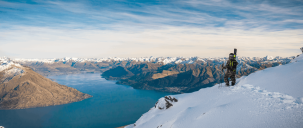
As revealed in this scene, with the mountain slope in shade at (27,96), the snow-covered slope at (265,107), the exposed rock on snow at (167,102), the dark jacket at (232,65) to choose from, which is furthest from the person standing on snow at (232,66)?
the mountain slope in shade at (27,96)

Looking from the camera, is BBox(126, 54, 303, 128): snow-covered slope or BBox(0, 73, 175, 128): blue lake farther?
BBox(0, 73, 175, 128): blue lake

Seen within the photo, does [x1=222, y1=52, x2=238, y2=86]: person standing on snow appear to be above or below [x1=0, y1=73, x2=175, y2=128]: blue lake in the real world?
above

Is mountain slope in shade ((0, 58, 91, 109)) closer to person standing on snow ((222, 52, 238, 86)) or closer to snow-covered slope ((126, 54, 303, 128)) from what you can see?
person standing on snow ((222, 52, 238, 86))

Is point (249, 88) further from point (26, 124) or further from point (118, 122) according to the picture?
point (26, 124)

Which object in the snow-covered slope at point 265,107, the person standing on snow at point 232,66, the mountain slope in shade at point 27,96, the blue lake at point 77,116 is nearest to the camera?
the snow-covered slope at point 265,107

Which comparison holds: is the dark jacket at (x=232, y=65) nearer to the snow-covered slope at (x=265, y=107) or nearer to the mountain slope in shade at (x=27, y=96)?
the snow-covered slope at (x=265, y=107)

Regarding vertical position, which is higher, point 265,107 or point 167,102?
point 265,107

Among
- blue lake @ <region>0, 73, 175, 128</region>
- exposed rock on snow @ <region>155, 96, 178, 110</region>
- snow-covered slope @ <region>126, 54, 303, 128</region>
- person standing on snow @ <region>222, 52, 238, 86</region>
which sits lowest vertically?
blue lake @ <region>0, 73, 175, 128</region>

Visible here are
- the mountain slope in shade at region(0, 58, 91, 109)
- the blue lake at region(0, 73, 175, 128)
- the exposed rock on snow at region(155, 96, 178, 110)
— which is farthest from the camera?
the mountain slope in shade at region(0, 58, 91, 109)

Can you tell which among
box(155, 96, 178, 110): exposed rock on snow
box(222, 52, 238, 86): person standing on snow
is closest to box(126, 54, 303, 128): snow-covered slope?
box(222, 52, 238, 86): person standing on snow

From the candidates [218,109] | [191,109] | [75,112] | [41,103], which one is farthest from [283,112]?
[41,103]

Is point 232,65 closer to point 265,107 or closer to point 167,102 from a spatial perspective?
point 265,107

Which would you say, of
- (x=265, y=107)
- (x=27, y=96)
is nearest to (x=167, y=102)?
(x=265, y=107)
